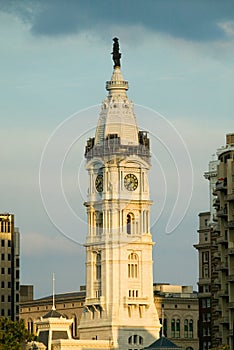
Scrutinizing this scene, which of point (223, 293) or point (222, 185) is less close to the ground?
point (222, 185)

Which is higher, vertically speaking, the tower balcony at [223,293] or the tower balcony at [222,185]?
the tower balcony at [222,185]

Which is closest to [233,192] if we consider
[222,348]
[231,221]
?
[231,221]

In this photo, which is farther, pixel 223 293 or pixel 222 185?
pixel 222 185

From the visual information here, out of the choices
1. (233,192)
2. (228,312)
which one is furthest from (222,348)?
(233,192)

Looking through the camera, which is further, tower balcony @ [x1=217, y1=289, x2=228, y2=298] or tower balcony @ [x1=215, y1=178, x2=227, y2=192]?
tower balcony @ [x1=215, y1=178, x2=227, y2=192]

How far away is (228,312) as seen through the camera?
594ft

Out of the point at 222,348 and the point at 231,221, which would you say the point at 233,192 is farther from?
the point at 222,348

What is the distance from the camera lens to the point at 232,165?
595ft

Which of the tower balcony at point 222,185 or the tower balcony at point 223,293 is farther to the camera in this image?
the tower balcony at point 222,185

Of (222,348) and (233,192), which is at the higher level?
(233,192)

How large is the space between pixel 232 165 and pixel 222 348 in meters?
19.4

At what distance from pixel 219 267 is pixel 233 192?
37.6 feet

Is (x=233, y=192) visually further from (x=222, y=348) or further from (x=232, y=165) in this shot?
(x=222, y=348)

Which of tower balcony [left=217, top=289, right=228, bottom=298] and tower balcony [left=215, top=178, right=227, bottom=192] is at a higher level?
tower balcony [left=215, top=178, right=227, bottom=192]
